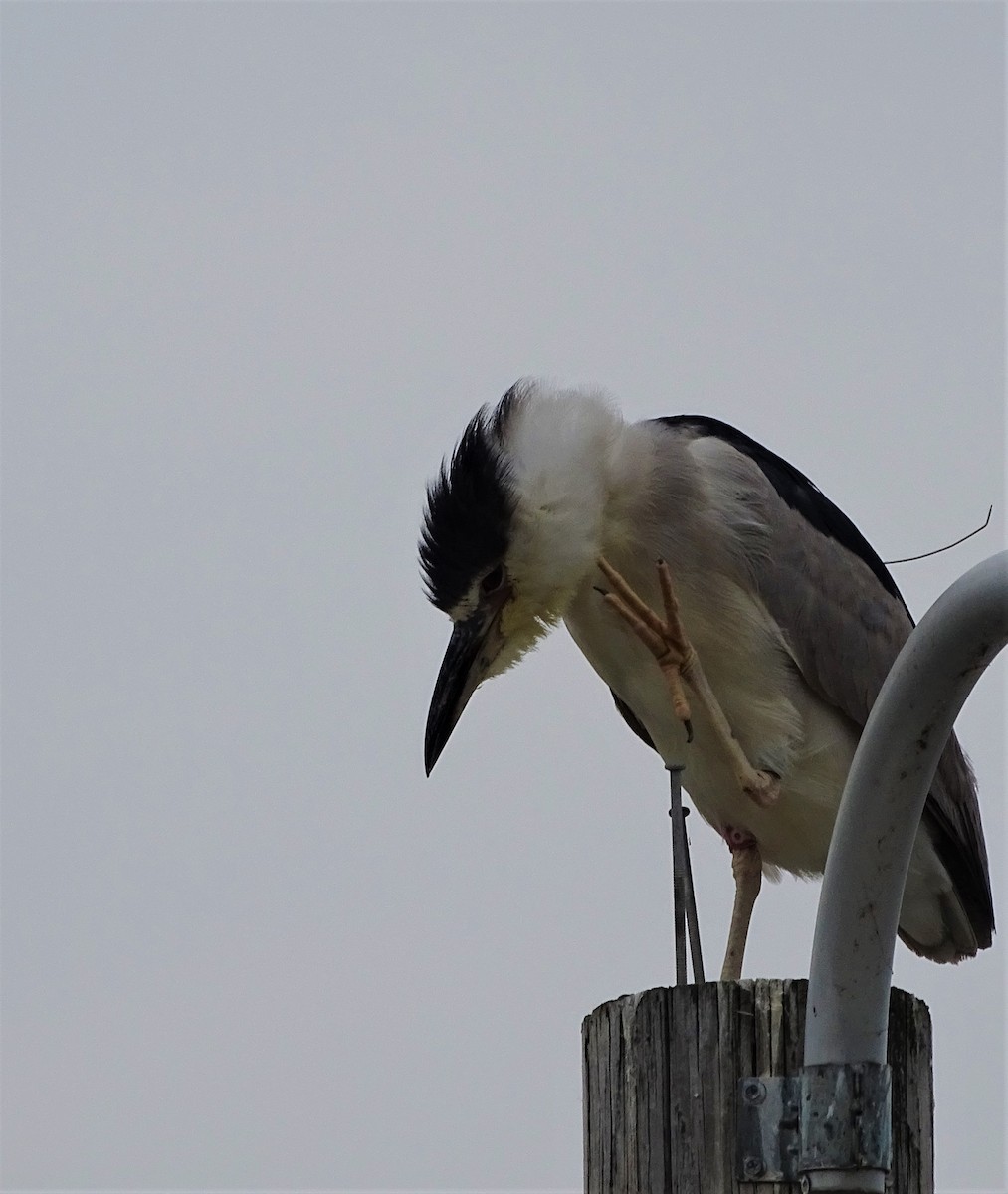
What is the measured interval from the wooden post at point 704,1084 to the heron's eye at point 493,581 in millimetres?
2279

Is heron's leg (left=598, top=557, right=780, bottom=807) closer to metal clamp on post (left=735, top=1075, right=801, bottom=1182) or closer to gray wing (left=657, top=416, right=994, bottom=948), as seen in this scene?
gray wing (left=657, top=416, right=994, bottom=948)

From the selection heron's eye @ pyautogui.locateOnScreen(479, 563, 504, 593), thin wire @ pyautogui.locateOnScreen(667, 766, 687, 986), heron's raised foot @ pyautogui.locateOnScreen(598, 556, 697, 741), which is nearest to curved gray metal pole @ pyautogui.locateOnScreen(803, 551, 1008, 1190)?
thin wire @ pyautogui.locateOnScreen(667, 766, 687, 986)

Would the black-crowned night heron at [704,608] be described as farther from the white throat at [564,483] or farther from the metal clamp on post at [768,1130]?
the metal clamp on post at [768,1130]

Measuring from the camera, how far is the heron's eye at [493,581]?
498 centimetres

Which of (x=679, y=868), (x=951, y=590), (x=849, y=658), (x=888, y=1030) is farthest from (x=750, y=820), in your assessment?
(x=951, y=590)

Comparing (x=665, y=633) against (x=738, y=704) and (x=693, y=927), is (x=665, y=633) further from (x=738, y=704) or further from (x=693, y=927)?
(x=693, y=927)

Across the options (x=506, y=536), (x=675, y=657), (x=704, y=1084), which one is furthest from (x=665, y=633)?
(x=704, y=1084)

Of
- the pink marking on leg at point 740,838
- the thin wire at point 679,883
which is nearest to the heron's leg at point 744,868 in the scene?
the pink marking on leg at point 740,838

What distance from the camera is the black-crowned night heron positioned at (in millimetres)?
4945

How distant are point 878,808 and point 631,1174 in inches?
27.3

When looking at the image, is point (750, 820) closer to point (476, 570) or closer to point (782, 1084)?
point (476, 570)

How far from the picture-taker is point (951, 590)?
2.42 m

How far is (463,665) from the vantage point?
4973mm

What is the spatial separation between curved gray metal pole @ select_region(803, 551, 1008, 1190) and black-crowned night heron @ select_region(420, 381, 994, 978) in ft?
6.38
